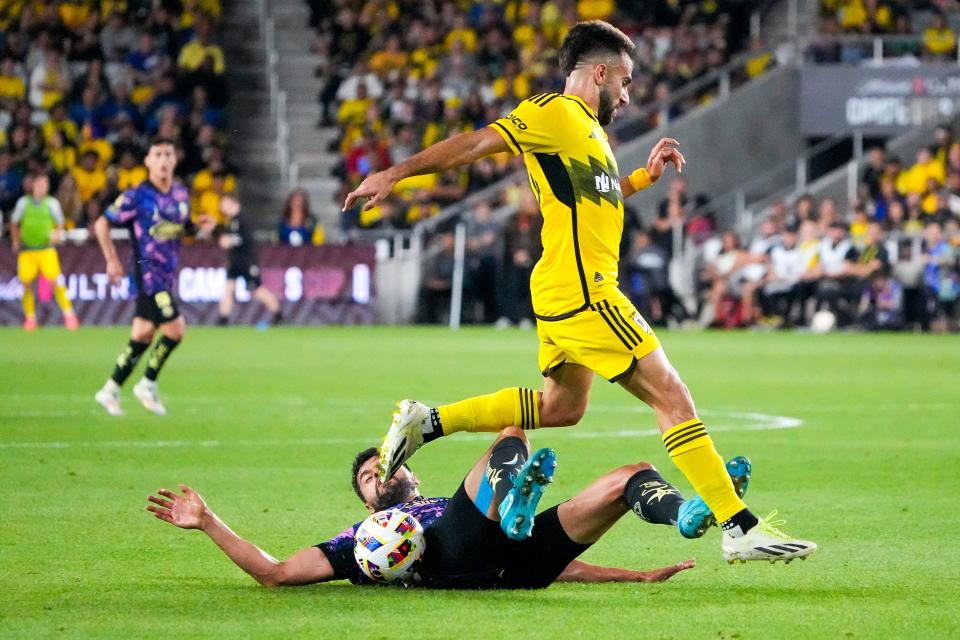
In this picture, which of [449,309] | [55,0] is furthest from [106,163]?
[449,309]

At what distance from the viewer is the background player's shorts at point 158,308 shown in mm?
14422

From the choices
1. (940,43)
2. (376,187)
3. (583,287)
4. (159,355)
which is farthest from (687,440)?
(940,43)

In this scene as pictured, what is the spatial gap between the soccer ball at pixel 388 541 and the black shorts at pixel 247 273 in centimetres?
2154

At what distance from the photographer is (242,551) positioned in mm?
6871

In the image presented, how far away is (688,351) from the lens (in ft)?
74.9

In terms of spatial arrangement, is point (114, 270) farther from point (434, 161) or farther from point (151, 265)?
point (434, 161)

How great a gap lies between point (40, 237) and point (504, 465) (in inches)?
816

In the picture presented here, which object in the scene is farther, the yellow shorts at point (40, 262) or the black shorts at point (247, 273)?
the black shorts at point (247, 273)

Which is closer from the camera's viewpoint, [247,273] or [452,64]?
[247,273]

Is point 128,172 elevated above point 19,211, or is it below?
above

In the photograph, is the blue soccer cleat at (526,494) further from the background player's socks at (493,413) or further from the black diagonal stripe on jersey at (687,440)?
the background player's socks at (493,413)

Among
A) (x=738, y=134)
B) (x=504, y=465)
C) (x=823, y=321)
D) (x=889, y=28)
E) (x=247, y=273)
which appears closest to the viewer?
(x=504, y=465)

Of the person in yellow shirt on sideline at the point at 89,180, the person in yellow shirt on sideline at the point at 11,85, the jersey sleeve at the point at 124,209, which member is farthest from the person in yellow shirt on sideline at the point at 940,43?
the jersey sleeve at the point at 124,209

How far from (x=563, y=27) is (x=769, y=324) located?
8.56m
